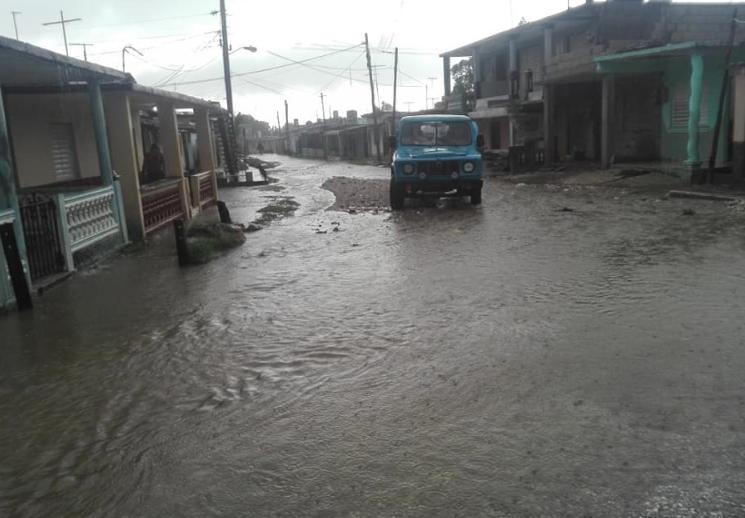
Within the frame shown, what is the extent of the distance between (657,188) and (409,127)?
696cm

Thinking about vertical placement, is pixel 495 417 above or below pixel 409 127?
below

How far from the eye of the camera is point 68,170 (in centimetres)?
1395

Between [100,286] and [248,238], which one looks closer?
[100,286]

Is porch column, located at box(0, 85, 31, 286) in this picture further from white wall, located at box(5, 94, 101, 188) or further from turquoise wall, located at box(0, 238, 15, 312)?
white wall, located at box(5, 94, 101, 188)

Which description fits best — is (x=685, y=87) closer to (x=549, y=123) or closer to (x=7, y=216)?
(x=549, y=123)

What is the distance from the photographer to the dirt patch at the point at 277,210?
14.8m

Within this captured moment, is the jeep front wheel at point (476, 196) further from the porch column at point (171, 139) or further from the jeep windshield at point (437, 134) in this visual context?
the porch column at point (171, 139)

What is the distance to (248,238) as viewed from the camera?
12.2 metres

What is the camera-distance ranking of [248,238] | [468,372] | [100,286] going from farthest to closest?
[248,238]
[100,286]
[468,372]

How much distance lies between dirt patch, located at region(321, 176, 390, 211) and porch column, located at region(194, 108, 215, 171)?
4.07m

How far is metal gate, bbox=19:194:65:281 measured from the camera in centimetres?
795

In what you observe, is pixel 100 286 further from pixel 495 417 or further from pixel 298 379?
pixel 495 417

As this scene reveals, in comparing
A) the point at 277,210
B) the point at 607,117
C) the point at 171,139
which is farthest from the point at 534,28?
the point at 171,139

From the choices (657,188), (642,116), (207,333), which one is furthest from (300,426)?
(642,116)
